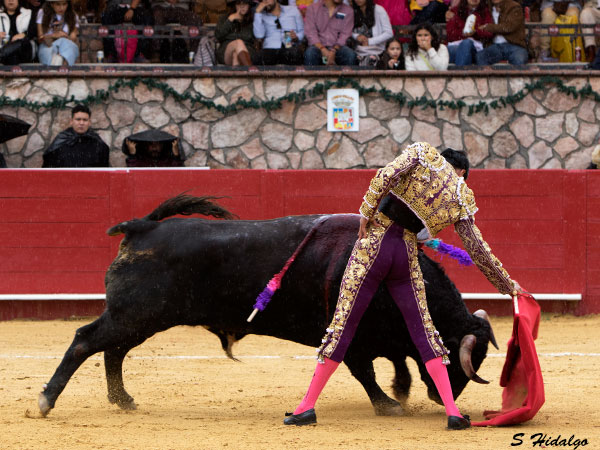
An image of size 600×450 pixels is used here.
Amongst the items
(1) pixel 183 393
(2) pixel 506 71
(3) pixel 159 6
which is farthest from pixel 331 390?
(3) pixel 159 6

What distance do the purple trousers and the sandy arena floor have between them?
33 centimetres

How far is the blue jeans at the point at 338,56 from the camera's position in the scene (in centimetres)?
979

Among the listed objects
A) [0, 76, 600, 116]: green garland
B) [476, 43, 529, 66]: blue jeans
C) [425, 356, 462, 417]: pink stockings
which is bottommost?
[425, 356, 462, 417]: pink stockings

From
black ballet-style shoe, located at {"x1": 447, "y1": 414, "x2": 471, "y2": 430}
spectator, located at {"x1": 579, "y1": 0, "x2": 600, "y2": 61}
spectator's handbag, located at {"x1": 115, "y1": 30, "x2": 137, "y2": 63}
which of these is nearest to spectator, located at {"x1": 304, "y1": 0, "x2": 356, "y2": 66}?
spectator's handbag, located at {"x1": 115, "y1": 30, "x2": 137, "y2": 63}

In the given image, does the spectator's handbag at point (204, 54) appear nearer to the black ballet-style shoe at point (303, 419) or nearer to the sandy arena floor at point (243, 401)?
the sandy arena floor at point (243, 401)

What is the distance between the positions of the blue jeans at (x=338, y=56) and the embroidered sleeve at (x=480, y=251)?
598 centimetres

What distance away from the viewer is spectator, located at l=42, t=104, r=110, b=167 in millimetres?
8828

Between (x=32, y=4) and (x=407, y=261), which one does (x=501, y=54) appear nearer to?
(x=32, y=4)

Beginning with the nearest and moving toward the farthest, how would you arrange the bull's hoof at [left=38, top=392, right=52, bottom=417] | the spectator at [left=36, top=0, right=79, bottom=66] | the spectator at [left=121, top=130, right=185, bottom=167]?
the bull's hoof at [left=38, top=392, right=52, bottom=417], the spectator at [left=121, top=130, right=185, bottom=167], the spectator at [left=36, top=0, right=79, bottom=66]

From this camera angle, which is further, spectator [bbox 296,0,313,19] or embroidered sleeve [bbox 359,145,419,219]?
spectator [bbox 296,0,313,19]

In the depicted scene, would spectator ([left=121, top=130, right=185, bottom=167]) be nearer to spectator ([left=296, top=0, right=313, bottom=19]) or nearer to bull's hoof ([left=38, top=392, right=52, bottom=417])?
spectator ([left=296, top=0, right=313, bottom=19])

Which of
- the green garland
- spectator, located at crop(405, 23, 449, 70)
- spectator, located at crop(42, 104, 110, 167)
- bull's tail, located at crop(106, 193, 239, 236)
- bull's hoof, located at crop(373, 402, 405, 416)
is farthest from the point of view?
the green garland

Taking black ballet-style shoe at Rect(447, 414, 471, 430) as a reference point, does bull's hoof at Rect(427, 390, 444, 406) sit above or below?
below

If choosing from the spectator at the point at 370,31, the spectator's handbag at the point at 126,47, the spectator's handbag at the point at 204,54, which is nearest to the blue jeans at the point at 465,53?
the spectator at the point at 370,31
